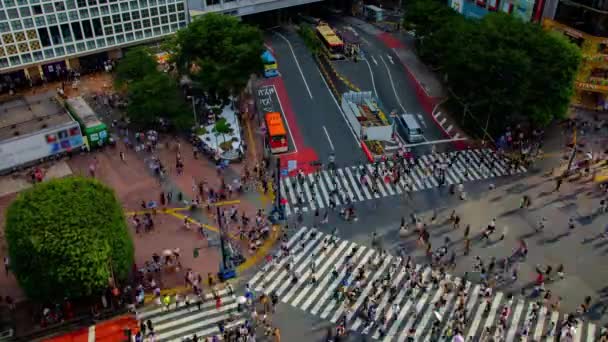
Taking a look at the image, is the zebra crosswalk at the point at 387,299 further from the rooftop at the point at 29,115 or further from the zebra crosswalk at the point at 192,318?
the rooftop at the point at 29,115

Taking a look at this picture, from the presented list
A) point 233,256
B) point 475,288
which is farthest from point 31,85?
point 475,288

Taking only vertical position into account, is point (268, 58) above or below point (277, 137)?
above

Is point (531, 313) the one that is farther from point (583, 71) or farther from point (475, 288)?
point (583, 71)

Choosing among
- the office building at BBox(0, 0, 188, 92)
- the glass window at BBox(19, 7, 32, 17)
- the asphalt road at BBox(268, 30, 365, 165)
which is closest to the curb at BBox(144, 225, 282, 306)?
the asphalt road at BBox(268, 30, 365, 165)

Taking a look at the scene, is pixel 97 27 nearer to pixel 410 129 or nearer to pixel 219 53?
pixel 219 53

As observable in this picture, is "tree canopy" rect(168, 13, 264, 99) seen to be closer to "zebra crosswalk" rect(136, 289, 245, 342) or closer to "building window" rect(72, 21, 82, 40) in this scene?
"building window" rect(72, 21, 82, 40)

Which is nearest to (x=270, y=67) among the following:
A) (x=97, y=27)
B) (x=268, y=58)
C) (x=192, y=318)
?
(x=268, y=58)
